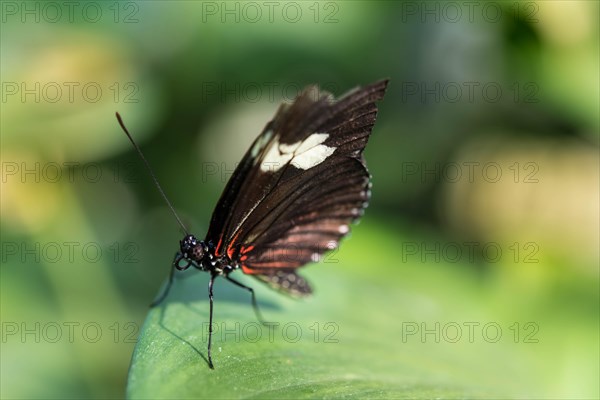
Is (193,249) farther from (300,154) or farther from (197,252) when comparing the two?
(300,154)

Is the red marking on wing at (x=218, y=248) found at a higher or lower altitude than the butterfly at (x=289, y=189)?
lower

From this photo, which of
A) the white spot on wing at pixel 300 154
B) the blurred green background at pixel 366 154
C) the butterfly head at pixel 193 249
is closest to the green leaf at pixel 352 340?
the blurred green background at pixel 366 154

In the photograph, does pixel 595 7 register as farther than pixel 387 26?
No

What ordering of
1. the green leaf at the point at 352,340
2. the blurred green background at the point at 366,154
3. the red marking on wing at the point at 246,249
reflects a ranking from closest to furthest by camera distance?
1. the green leaf at the point at 352,340
2. the red marking on wing at the point at 246,249
3. the blurred green background at the point at 366,154

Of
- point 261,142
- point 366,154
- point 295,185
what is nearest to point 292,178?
point 295,185

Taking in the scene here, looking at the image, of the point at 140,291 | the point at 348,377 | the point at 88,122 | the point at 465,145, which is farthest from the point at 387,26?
the point at 348,377

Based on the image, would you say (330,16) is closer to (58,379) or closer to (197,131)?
(197,131)

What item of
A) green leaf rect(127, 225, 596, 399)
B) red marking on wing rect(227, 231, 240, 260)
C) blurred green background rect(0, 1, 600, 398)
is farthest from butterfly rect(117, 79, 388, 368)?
blurred green background rect(0, 1, 600, 398)

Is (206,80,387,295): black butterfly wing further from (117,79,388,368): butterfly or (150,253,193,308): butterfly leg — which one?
(150,253,193,308): butterfly leg

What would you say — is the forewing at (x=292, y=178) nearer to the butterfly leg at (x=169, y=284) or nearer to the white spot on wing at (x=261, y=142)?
the white spot on wing at (x=261, y=142)
